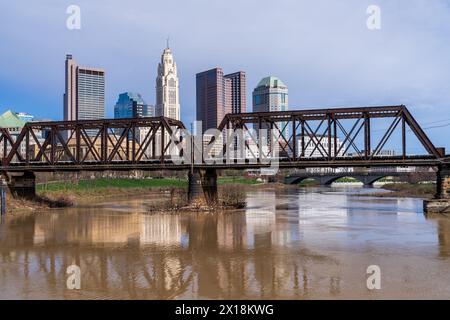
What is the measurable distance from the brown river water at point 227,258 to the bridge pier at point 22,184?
63.9 feet

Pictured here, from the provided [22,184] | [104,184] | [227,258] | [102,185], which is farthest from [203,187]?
[104,184]

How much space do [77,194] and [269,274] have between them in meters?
67.5

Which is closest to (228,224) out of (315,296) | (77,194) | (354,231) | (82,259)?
(354,231)

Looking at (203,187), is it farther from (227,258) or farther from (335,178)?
(335,178)

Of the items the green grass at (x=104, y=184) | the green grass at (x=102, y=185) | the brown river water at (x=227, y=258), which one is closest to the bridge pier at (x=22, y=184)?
the green grass at (x=102, y=185)

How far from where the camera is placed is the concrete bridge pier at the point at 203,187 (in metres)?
51.8

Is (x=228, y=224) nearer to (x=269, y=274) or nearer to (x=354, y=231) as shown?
(x=354, y=231)

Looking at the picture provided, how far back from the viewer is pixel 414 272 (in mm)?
19859

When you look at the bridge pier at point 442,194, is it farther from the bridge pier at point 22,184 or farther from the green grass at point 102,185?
the green grass at point 102,185

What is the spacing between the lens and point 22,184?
196 feet

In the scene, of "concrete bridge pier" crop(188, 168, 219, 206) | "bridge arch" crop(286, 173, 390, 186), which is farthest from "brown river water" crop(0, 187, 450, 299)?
"bridge arch" crop(286, 173, 390, 186)

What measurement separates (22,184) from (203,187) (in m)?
25.3

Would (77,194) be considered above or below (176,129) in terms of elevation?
below

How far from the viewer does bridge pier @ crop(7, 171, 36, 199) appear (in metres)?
58.9
